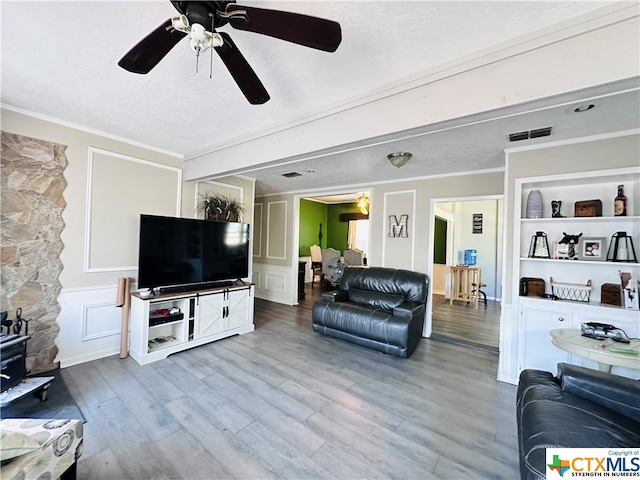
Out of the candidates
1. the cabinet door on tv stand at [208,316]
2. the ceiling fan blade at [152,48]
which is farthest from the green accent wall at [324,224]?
the ceiling fan blade at [152,48]

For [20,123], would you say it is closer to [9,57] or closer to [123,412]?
[9,57]

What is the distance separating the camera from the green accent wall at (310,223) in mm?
7992

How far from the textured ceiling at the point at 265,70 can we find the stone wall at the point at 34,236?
0.45 meters

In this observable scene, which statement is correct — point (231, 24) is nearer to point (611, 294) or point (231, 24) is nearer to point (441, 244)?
point (611, 294)

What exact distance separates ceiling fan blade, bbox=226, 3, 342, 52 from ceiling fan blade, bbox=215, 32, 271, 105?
0.39ft

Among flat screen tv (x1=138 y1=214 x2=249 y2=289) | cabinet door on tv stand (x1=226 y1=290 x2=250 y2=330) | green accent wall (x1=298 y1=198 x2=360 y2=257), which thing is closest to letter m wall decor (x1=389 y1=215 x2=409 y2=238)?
flat screen tv (x1=138 y1=214 x2=249 y2=289)

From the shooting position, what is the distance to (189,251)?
3.37 meters

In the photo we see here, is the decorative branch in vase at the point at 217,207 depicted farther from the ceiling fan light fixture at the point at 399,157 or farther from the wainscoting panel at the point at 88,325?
the ceiling fan light fixture at the point at 399,157

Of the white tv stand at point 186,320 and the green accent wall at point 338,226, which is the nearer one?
the white tv stand at point 186,320

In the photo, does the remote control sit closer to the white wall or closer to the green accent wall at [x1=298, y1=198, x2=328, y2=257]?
the white wall

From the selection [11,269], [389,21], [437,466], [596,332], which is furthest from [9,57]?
[596,332]

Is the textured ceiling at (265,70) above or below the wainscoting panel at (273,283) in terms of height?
above

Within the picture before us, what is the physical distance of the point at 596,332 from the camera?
2096 millimetres

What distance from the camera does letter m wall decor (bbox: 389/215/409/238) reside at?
13.9ft
